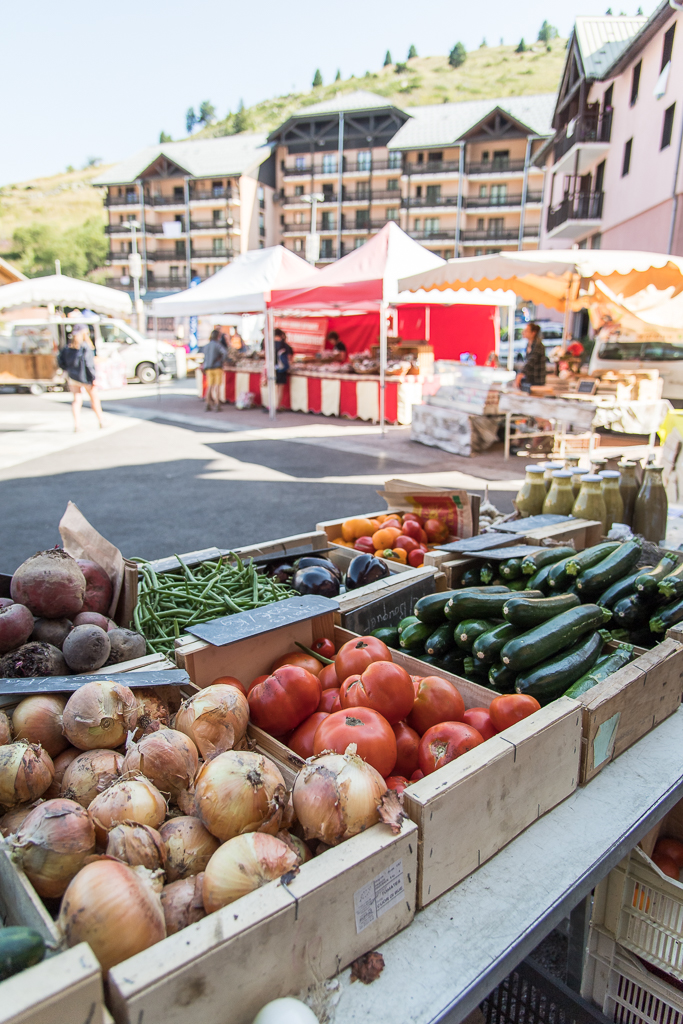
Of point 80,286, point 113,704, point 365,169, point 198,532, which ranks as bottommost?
point 198,532

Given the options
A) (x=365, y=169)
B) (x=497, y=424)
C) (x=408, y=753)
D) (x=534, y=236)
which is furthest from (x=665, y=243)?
(x=365, y=169)

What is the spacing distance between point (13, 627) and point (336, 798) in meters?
1.20

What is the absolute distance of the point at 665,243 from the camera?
18.8m

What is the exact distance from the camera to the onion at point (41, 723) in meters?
1.72

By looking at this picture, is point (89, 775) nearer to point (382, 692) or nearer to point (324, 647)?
point (382, 692)

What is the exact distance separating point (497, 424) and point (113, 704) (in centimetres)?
1151

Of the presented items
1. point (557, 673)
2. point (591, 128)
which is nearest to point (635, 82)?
point (591, 128)

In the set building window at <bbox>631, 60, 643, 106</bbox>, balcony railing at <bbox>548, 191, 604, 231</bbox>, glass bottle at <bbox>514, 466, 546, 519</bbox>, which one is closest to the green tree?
balcony railing at <bbox>548, 191, 604, 231</bbox>

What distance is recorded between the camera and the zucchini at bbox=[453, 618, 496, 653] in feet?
7.80

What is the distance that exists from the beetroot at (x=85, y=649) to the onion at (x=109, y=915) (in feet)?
2.93

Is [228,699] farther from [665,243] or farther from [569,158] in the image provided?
[569,158]

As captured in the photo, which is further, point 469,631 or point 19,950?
point 469,631

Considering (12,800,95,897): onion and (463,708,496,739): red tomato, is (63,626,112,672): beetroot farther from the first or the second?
(463,708,496,739): red tomato

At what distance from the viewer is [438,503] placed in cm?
407
